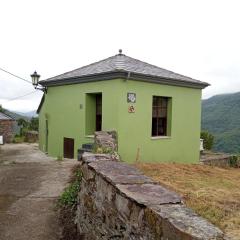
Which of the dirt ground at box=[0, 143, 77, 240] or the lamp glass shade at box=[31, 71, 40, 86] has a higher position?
the lamp glass shade at box=[31, 71, 40, 86]

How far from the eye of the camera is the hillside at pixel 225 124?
38.9 m

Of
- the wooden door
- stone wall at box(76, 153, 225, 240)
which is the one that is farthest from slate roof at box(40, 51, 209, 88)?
stone wall at box(76, 153, 225, 240)

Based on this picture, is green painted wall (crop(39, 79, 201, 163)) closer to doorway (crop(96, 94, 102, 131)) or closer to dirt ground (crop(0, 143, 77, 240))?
doorway (crop(96, 94, 102, 131))

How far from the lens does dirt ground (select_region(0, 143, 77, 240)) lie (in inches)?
210

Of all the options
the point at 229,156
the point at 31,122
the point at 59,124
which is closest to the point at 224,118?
the point at 31,122

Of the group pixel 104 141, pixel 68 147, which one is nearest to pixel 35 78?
pixel 68 147

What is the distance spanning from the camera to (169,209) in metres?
2.87

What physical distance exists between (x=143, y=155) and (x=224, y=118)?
161 ft

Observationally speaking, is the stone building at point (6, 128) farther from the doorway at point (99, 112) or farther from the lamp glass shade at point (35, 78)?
the doorway at point (99, 112)

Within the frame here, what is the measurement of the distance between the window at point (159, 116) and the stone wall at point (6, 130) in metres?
13.9

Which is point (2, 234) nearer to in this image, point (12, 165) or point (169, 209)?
point (169, 209)

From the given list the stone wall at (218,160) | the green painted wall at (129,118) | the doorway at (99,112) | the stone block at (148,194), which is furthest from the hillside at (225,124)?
the stone block at (148,194)

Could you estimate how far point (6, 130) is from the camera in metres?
23.2

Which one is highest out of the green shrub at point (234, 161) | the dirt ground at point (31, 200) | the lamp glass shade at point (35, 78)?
the lamp glass shade at point (35, 78)
